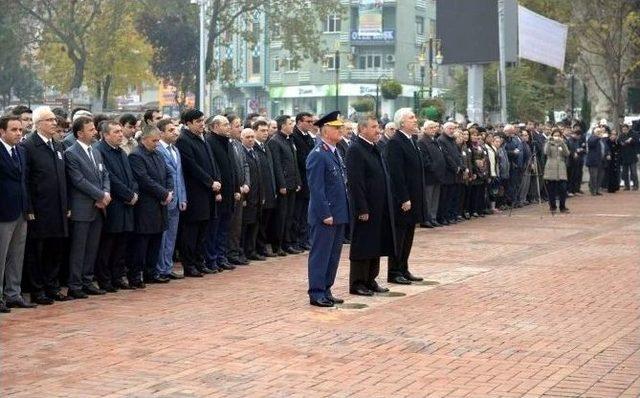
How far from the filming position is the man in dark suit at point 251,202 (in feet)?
61.4

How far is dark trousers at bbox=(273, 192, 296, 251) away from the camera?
1981 cm

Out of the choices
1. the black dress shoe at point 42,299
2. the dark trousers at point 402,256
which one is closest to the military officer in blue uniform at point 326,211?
the dark trousers at point 402,256

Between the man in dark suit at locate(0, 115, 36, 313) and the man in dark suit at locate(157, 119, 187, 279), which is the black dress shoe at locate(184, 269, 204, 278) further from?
the man in dark suit at locate(0, 115, 36, 313)

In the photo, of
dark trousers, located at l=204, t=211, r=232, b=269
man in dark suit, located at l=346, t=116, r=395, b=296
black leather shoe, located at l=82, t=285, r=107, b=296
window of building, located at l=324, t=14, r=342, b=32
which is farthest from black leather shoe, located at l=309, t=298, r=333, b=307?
window of building, located at l=324, t=14, r=342, b=32

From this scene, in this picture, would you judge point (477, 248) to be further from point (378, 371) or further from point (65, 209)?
point (378, 371)

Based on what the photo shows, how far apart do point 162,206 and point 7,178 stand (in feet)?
8.69

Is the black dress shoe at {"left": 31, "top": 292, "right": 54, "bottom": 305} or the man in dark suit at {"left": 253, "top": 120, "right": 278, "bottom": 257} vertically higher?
the man in dark suit at {"left": 253, "top": 120, "right": 278, "bottom": 257}

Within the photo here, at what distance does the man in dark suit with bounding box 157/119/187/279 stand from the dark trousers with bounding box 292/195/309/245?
4105 mm

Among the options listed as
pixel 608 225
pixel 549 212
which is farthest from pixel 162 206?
pixel 549 212

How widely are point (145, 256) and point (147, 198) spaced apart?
728mm

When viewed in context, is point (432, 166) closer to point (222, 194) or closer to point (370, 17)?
point (222, 194)

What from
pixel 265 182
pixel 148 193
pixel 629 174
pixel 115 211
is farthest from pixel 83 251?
pixel 629 174

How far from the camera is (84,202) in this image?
1470 cm

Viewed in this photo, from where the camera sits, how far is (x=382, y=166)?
14914 mm
